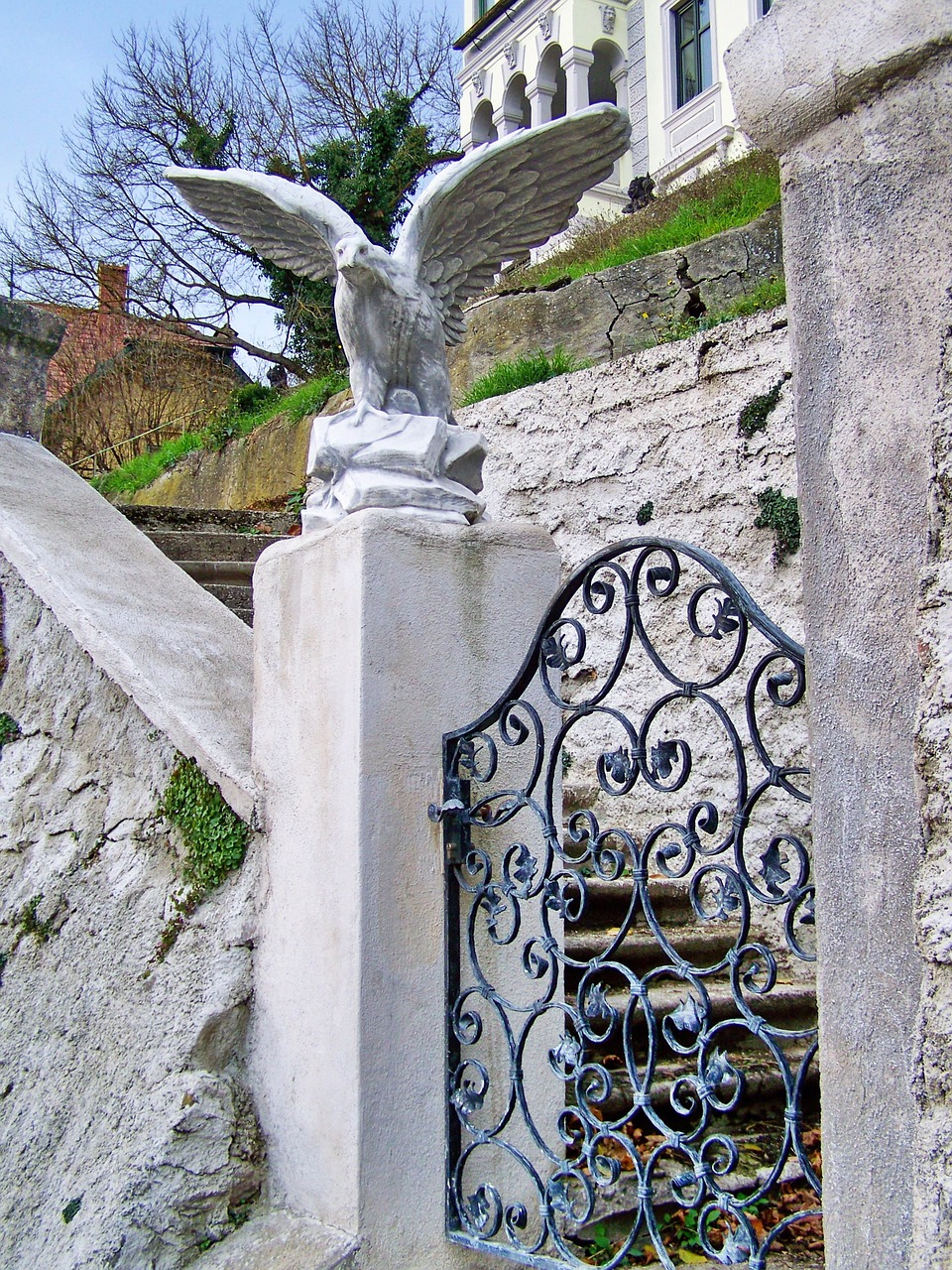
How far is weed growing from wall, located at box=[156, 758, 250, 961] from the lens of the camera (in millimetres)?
2596

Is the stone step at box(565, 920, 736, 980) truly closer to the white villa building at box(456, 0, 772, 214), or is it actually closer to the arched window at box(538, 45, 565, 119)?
the white villa building at box(456, 0, 772, 214)

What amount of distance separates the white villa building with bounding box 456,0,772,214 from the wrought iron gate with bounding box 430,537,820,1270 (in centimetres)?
1279

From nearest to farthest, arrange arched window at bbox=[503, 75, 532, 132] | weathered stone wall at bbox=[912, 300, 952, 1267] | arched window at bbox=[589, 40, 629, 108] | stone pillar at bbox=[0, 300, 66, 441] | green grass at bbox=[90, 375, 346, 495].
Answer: weathered stone wall at bbox=[912, 300, 952, 1267] → stone pillar at bbox=[0, 300, 66, 441] → green grass at bbox=[90, 375, 346, 495] → arched window at bbox=[589, 40, 629, 108] → arched window at bbox=[503, 75, 532, 132]

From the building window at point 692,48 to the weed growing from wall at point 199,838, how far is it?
1676cm

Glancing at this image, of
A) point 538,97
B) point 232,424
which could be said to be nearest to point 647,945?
point 232,424

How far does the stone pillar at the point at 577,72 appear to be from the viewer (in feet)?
59.7

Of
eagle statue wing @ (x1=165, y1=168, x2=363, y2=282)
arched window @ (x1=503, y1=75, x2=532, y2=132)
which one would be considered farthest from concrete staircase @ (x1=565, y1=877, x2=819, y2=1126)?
arched window @ (x1=503, y1=75, x2=532, y2=132)

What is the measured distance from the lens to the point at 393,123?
15.5 metres

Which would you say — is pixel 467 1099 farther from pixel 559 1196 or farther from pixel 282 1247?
pixel 282 1247

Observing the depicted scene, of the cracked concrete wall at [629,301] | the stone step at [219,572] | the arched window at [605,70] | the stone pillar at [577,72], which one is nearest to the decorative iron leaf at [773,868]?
the stone step at [219,572]

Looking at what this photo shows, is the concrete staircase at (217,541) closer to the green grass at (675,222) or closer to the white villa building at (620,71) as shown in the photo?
the green grass at (675,222)

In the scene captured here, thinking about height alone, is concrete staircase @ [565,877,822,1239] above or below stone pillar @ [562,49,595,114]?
below

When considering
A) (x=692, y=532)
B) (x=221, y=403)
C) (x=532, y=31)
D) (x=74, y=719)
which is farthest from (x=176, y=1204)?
(x=532, y=31)

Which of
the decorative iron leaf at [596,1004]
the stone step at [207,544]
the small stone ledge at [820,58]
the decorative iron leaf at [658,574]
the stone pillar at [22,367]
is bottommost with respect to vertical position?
the decorative iron leaf at [596,1004]
